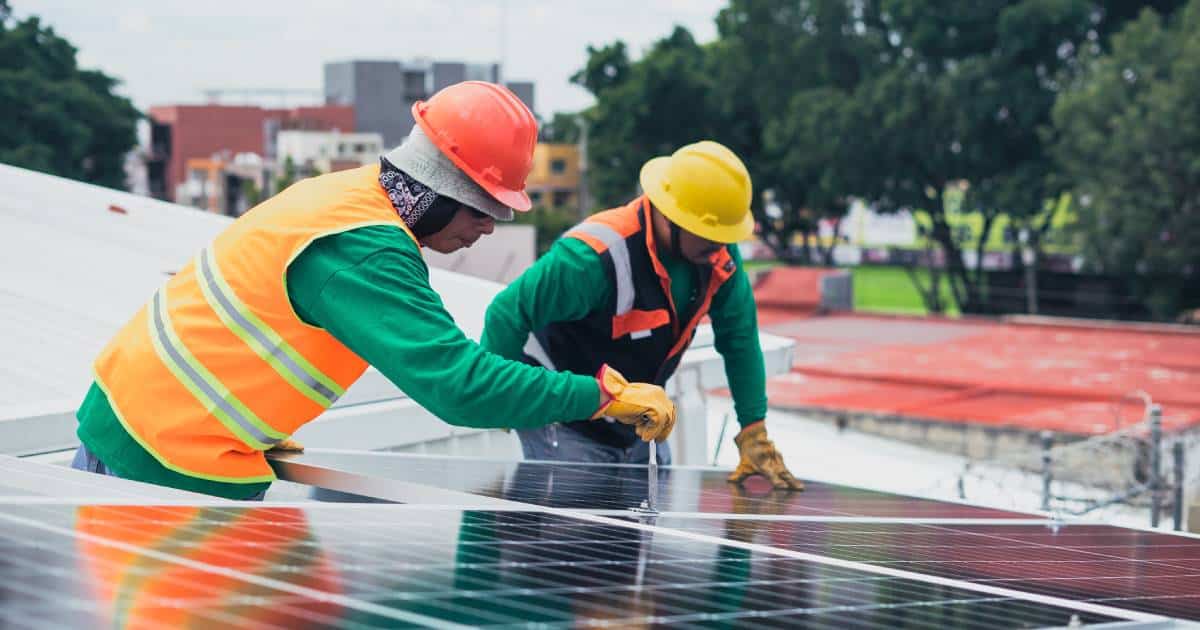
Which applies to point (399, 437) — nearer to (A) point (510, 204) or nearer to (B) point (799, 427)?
(A) point (510, 204)

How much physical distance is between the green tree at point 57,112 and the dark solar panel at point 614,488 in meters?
42.0

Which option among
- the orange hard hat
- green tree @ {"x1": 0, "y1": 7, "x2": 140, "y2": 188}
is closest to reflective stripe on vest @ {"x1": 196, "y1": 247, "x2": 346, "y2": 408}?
the orange hard hat

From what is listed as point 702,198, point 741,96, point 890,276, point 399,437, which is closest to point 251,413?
point 702,198

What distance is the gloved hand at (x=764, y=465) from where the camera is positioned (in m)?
5.79

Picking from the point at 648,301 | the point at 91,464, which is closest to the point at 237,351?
the point at 91,464

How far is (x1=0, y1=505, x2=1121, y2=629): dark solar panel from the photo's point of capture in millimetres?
2230

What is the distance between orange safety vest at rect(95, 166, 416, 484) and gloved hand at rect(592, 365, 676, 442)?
0.64m

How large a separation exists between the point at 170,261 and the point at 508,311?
533cm

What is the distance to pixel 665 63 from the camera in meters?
49.9

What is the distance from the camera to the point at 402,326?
339cm

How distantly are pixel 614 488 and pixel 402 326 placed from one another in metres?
1.53

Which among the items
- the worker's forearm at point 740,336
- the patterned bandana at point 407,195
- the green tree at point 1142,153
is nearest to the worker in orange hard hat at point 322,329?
the patterned bandana at point 407,195

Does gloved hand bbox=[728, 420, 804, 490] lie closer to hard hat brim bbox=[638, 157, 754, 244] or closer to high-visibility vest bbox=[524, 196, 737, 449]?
high-visibility vest bbox=[524, 196, 737, 449]

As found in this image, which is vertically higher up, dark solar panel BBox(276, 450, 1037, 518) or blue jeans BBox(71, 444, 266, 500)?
blue jeans BBox(71, 444, 266, 500)
